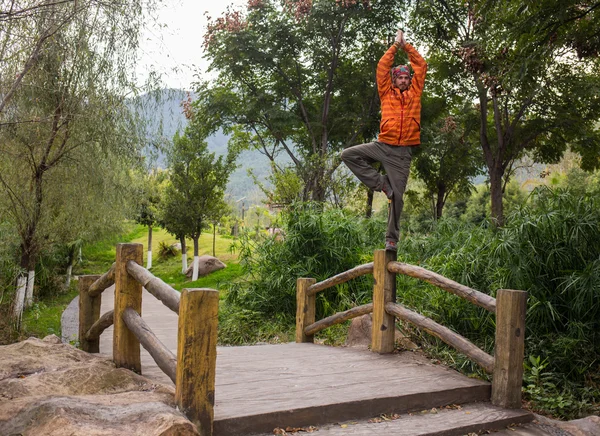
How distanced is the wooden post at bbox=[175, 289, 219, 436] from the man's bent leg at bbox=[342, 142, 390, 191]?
2.69m

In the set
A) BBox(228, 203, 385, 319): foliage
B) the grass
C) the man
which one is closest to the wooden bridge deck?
the man

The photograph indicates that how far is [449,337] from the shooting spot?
16.0ft

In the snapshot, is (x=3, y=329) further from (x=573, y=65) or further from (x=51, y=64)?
(x=573, y=65)

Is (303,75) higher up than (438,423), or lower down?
higher up

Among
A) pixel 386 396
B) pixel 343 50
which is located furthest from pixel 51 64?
pixel 343 50

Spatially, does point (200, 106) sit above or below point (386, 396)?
above

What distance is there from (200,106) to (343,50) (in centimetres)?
622

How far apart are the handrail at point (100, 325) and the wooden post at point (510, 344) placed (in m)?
3.25

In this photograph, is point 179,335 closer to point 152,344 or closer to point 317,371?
point 152,344

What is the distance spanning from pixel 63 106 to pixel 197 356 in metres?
8.00

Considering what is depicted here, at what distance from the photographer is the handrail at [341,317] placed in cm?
590

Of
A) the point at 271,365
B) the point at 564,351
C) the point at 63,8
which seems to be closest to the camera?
the point at 271,365

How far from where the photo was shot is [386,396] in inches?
164

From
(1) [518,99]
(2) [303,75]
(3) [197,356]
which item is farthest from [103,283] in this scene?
(2) [303,75]
